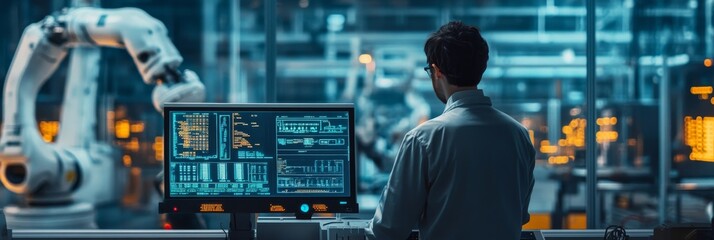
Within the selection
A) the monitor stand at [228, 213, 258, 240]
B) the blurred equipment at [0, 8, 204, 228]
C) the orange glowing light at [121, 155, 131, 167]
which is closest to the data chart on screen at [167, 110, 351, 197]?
the monitor stand at [228, 213, 258, 240]

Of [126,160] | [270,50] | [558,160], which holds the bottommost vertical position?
[558,160]

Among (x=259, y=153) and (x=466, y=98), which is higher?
(x=466, y=98)

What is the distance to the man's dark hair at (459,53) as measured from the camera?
1.63 metres

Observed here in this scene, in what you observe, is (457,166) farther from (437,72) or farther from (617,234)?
(617,234)

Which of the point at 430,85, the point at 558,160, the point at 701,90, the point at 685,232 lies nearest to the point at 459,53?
the point at 685,232

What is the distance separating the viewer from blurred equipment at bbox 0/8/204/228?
13.5 feet

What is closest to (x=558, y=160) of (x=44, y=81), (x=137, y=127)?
(x=137, y=127)

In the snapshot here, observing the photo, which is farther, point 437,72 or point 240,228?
point 240,228

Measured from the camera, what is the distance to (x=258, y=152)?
2260mm

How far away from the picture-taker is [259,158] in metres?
2.26

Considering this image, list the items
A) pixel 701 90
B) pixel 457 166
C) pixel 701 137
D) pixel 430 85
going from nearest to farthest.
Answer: pixel 457 166, pixel 701 137, pixel 701 90, pixel 430 85

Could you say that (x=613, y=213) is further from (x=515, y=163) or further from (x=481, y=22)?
(x=515, y=163)

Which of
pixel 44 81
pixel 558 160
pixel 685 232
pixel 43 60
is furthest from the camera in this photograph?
pixel 558 160

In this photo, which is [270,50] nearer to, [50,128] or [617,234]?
[617,234]
